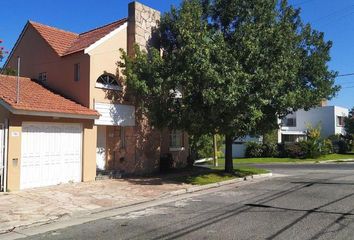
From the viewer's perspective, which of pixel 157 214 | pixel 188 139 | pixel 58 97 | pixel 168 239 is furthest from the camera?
pixel 188 139

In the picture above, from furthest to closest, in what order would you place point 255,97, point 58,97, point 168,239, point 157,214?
point 58,97, point 255,97, point 157,214, point 168,239

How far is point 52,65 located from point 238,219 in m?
13.1

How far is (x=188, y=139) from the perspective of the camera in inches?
966

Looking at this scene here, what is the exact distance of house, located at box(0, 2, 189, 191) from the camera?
1549 cm

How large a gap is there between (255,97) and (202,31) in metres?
3.38

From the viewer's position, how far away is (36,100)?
1659 centimetres

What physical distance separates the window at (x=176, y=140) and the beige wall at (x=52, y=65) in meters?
5.97

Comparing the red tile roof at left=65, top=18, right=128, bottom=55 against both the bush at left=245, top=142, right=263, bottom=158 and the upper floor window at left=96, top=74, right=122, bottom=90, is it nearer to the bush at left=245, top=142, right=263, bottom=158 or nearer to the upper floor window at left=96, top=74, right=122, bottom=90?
the upper floor window at left=96, top=74, right=122, bottom=90

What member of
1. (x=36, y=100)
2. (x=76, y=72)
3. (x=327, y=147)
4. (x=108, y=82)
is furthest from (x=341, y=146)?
(x=36, y=100)

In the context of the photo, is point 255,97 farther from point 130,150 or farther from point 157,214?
point 157,214

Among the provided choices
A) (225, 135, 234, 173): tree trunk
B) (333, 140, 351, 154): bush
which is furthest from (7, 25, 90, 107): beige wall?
(333, 140, 351, 154): bush

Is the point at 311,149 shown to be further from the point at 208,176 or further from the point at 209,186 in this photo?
the point at 209,186

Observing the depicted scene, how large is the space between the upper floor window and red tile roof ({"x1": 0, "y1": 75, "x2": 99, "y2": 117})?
54.6 inches

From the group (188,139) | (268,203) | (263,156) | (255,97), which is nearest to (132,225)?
(268,203)
